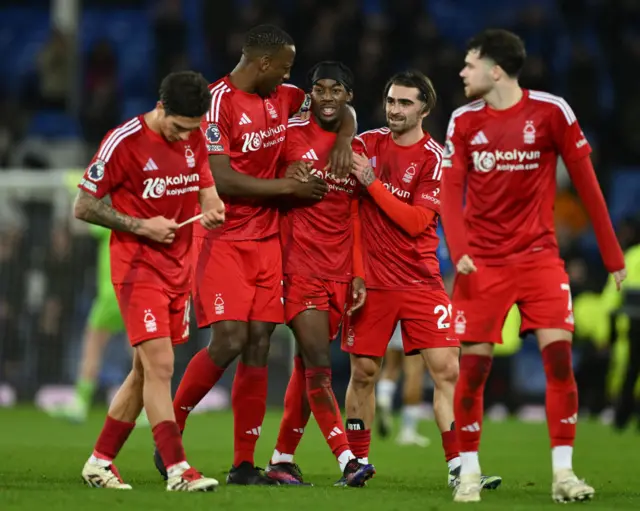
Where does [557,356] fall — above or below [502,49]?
below

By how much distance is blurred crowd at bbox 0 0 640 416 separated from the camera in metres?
17.6

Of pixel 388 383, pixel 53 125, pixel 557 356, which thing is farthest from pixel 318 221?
pixel 53 125

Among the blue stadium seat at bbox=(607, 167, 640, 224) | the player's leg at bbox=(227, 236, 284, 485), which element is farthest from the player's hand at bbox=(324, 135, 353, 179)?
the blue stadium seat at bbox=(607, 167, 640, 224)

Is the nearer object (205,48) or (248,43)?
(248,43)

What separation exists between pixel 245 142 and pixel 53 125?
14273 mm

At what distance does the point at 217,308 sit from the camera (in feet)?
27.2

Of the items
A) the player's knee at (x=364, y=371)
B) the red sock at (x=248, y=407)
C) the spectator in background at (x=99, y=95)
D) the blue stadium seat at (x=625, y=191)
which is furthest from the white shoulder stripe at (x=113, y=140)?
the blue stadium seat at (x=625, y=191)

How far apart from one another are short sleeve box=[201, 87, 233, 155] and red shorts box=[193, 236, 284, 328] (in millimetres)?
561

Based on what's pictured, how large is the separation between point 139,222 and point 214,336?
3.50 ft

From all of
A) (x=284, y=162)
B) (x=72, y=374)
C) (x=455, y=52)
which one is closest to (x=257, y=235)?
(x=284, y=162)

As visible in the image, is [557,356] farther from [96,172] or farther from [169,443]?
[96,172]

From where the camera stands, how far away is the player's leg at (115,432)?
7.82 metres

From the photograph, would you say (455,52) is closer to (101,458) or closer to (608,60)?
(608,60)

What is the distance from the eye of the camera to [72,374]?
17156mm
